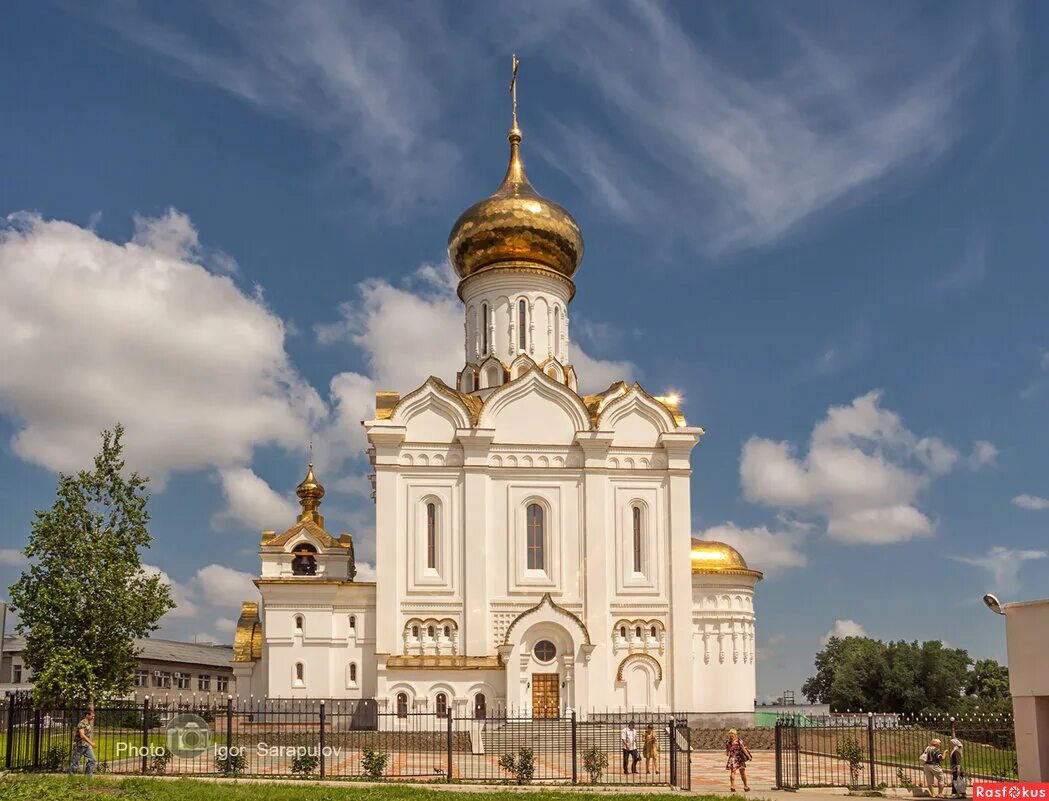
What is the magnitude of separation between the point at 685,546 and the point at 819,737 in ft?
19.7

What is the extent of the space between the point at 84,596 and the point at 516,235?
17.2 meters

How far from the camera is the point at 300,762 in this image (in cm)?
1827

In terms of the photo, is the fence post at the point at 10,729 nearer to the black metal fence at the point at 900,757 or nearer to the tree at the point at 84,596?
the tree at the point at 84,596

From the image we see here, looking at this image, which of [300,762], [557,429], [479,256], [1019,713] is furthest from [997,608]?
[479,256]

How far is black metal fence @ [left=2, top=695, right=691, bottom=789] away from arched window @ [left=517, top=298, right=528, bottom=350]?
11.3m

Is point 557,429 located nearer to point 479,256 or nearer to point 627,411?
A: point 627,411

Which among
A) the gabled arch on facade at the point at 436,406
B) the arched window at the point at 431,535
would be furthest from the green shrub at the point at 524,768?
the gabled arch on facade at the point at 436,406

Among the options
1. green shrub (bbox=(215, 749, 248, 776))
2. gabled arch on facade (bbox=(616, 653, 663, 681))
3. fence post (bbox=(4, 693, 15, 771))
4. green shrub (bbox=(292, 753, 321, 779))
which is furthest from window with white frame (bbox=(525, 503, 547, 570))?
fence post (bbox=(4, 693, 15, 771))

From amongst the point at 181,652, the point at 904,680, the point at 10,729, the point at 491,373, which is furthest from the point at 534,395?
the point at 181,652

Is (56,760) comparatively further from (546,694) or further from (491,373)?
(491,373)

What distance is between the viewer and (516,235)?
33.8 m

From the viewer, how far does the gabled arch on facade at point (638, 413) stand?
30.5 metres

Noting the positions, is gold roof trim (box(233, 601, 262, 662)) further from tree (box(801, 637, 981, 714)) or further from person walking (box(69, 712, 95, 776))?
tree (box(801, 637, 981, 714))

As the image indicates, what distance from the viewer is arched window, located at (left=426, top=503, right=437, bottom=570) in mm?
29375
